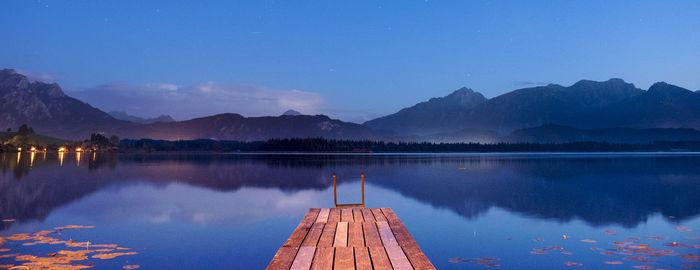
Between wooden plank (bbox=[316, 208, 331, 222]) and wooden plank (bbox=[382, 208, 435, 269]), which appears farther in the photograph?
wooden plank (bbox=[316, 208, 331, 222])

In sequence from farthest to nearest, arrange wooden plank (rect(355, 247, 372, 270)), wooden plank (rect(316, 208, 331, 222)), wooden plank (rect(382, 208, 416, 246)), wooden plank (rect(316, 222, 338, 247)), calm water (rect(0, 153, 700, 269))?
wooden plank (rect(316, 208, 331, 222)) < calm water (rect(0, 153, 700, 269)) < wooden plank (rect(382, 208, 416, 246)) < wooden plank (rect(316, 222, 338, 247)) < wooden plank (rect(355, 247, 372, 270))

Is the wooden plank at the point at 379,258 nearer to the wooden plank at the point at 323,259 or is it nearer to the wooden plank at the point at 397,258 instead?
the wooden plank at the point at 397,258

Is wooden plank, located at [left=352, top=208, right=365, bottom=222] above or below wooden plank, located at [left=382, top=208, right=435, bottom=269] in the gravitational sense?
below

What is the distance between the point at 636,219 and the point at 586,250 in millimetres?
11051

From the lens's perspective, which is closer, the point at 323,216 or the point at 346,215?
the point at 323,216

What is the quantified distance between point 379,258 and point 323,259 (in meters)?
1.54

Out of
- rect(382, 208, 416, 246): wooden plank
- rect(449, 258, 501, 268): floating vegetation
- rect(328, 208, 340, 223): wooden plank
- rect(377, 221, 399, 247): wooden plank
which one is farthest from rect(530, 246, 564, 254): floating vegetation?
rect(328, 208, 340, 223): wooden plank

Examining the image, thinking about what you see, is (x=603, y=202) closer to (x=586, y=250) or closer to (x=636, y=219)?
(x=636, y=219)

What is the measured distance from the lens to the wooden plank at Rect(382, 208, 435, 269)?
482 inches

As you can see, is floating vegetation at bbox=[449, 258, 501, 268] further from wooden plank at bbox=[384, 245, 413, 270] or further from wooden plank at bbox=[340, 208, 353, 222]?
wooden plank at bbox=[340, 208, 353, 222]

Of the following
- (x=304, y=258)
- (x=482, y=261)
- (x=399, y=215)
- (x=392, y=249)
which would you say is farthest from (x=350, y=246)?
(x=399, y=215)

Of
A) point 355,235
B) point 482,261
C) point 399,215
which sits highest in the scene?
point 355,235

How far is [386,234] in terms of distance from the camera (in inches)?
656

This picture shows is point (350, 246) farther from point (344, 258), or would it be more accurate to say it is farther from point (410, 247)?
point (410, 247)
